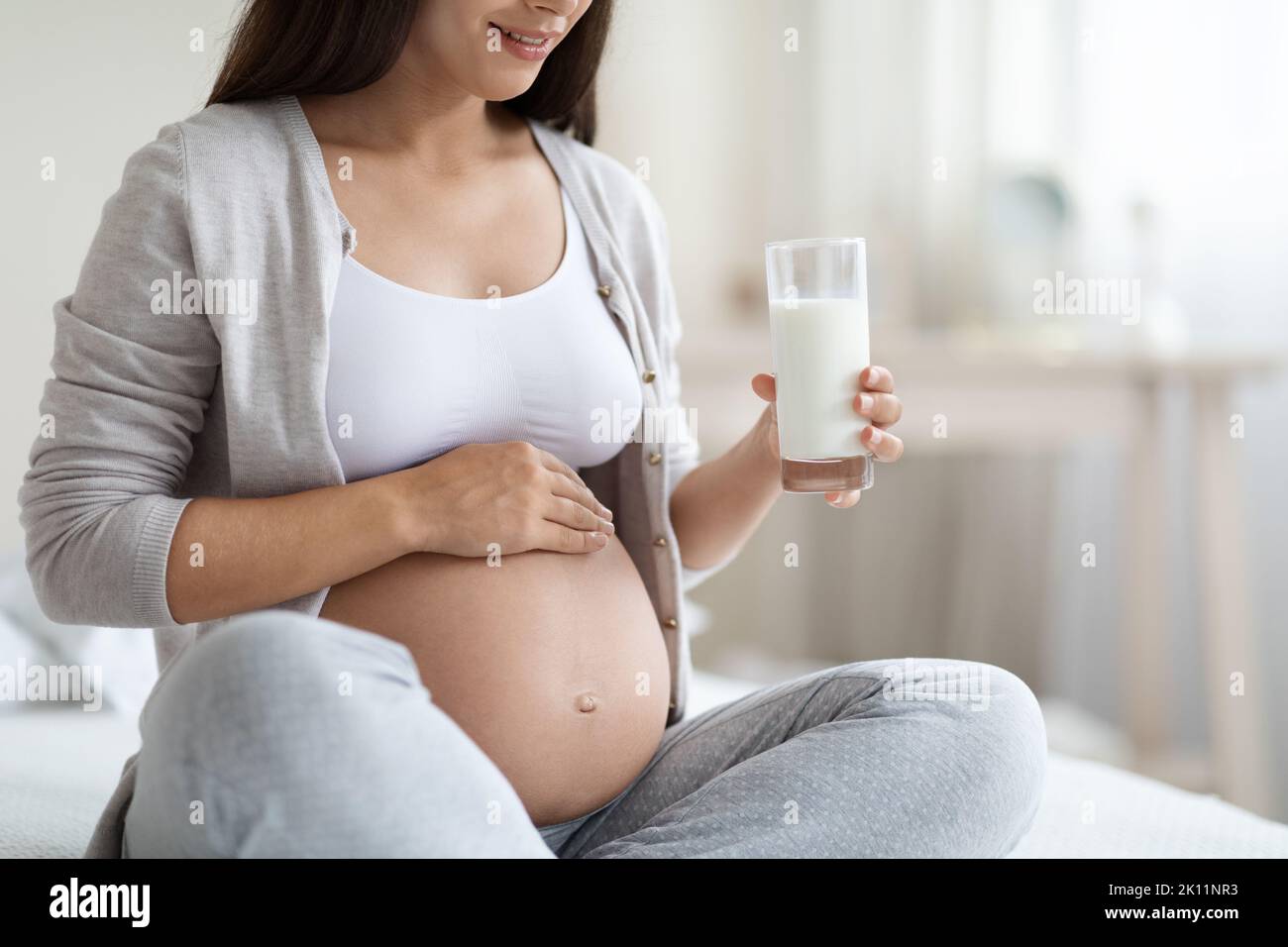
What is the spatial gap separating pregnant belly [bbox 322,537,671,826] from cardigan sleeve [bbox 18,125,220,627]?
140 millimetres

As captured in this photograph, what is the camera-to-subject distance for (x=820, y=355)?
931 millimetres

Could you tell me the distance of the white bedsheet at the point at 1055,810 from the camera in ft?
3.37

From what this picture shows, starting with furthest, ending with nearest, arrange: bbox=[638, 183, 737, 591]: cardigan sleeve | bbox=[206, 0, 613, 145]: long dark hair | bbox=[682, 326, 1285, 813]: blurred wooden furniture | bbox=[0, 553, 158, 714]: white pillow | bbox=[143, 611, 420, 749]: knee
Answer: bbox=[682, 326, 1285, 813]: blurred wooden furniture
bbox=[0, 553, 158, 714]: white pillow
bbox=[638, 183, 737, 591]: cardigan sleeve
bbox=[206, 0, 613, 145]: long dark hair
bbox=[143, 611, 420, 749]: knee

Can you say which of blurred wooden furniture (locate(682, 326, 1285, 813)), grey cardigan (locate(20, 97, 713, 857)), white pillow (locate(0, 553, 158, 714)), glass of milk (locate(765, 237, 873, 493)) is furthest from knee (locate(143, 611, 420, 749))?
blurred wooden furniture (locate(682, 326, 1285, 813))

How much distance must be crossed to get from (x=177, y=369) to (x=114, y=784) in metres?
0.52

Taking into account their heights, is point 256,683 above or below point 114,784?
above

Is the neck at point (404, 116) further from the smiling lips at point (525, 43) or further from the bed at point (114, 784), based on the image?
the bed at point (114, 784)

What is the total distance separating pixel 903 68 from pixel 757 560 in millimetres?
1111

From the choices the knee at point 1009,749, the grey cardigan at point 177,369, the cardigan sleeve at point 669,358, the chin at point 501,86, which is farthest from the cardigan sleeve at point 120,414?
the knee at point 1009,749

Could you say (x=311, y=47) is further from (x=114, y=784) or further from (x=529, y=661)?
(x=114, y=784)

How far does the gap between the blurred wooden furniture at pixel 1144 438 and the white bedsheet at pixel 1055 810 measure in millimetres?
984

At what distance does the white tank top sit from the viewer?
0.93 meters

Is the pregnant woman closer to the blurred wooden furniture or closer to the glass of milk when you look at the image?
the glass of milk

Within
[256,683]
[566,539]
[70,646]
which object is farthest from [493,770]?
[70,646]
